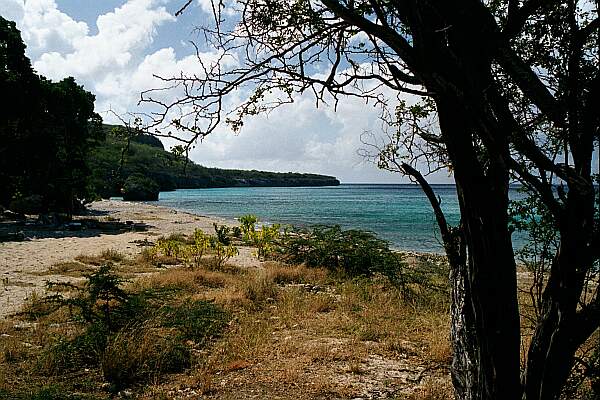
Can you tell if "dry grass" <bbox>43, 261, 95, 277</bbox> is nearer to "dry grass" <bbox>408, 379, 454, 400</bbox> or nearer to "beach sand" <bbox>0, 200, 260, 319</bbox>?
"beach sand" <bbox>0, 200, 260, 319</bbox>

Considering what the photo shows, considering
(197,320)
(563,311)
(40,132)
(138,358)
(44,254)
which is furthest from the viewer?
(40,132)

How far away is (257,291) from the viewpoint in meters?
10.4

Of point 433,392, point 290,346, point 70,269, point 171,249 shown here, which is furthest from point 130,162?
point 171,249

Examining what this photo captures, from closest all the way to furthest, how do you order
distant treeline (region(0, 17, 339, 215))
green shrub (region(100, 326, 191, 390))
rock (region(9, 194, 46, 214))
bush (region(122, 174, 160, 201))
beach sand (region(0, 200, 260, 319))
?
green shrub (region(100, 326, 191, 390)) → beach sand (region(0, 200, 260, 319)) → distant treeline (region(0, 17, 339, 215)) → rock (region(9, 194, 46, 214)) → bush (region(122, 174, 160, 201))

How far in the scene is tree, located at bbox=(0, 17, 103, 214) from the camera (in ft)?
77.4

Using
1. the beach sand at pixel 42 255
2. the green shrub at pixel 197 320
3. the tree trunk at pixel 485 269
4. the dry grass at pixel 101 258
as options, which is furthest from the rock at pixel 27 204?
the tree trunk at pixel 485 269

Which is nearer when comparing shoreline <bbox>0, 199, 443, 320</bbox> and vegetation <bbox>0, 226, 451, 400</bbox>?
vegetation <bbox>0, 226, 451, 400</bbox>

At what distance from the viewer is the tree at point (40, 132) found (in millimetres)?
23594

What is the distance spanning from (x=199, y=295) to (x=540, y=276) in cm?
828

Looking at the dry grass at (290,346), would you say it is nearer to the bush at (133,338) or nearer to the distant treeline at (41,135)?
the bush at (133,338)

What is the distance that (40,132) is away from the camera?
2555cm

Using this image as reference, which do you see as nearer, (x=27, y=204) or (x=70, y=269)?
(x=70, y=269)

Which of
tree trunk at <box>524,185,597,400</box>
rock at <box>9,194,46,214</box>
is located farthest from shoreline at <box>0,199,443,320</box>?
rock at <box>9,194,46,214</box>

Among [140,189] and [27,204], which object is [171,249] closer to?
[27,204]
